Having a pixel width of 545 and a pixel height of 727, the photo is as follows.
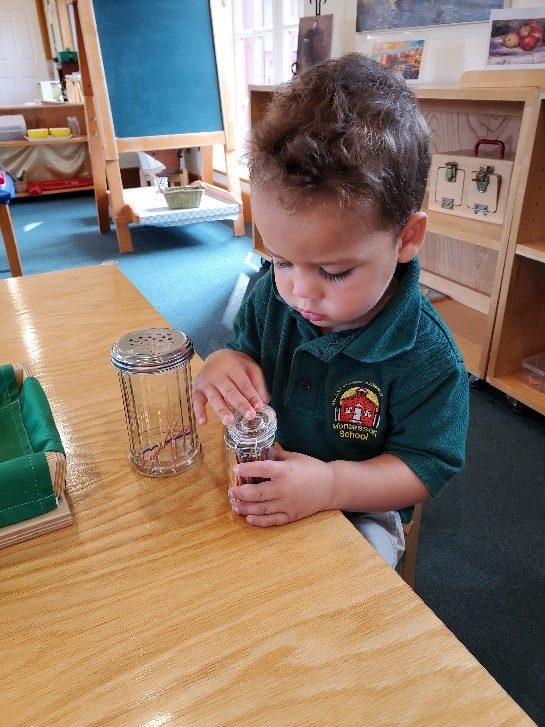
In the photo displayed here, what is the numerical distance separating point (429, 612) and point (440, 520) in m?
1.04

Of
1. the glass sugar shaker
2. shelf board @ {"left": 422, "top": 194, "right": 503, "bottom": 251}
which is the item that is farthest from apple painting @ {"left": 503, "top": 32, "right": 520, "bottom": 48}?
the glass sugar shaker

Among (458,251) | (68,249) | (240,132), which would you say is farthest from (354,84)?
(240,132)

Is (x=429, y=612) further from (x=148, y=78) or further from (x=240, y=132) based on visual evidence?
(x=240, y=132)

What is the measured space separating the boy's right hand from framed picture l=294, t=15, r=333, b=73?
2304 millimetres

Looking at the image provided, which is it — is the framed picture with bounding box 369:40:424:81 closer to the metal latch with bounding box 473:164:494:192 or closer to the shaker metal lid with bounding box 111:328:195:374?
the metal latch with bounding box 473:164:494:192

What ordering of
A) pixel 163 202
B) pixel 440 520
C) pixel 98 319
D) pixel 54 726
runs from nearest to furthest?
pixel 54 726 → pixel 98 319 → pixel 440 520 → pixel 163 202

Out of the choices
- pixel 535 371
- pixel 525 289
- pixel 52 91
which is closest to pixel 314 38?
pixel 525 289

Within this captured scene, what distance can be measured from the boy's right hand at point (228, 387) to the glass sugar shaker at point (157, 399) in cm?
1

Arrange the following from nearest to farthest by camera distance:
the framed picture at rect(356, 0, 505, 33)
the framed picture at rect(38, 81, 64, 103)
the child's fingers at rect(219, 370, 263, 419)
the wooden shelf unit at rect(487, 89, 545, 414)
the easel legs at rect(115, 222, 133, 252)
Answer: the child's fingers at rect(219, 370, 263, 419) < the wooden shelf unit at rect(487, 89, 545, 414) < the framed picture at rect(356, 0, 505, 33) < the easel legs at rect(115, 222, 133, 252) < the framed picture at rect(38, 81, 64, 103)

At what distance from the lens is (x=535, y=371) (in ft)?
5.81

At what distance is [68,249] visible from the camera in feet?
11.7

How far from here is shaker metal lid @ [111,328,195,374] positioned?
1.73ft

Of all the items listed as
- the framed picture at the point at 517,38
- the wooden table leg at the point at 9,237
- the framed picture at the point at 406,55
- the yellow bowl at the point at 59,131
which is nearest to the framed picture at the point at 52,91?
the yellow bowl at the point at 59,131

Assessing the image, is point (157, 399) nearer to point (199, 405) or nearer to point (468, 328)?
point (199, 405)
